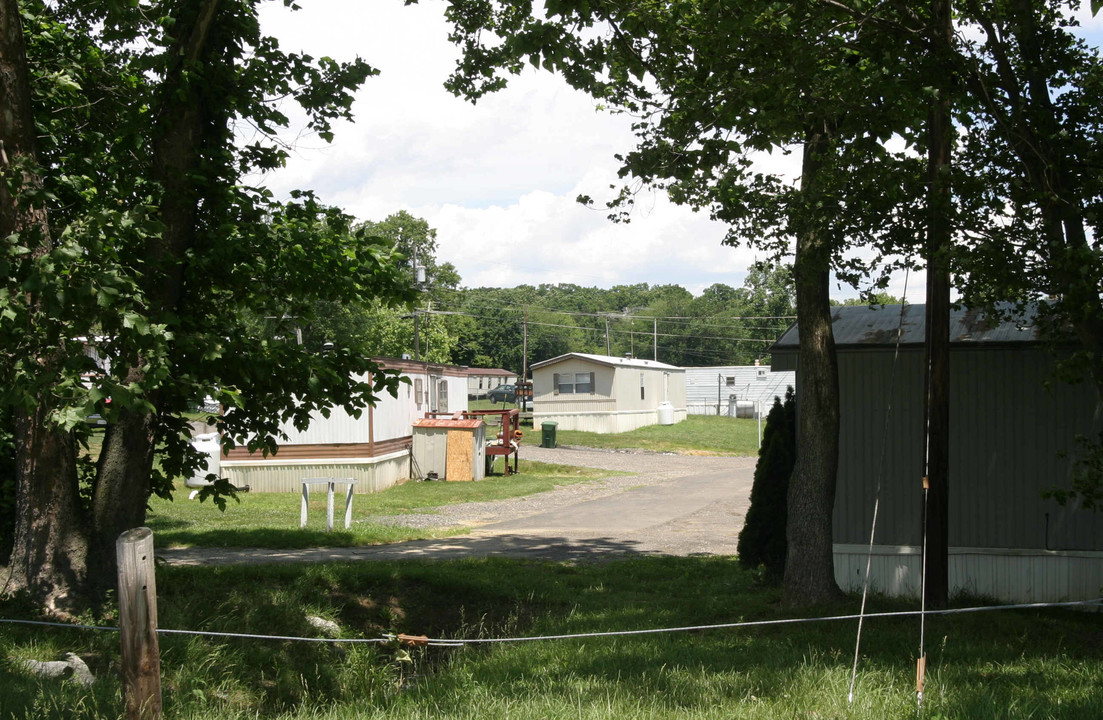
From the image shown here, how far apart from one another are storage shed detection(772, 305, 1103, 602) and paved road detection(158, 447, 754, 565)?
12.9 ft

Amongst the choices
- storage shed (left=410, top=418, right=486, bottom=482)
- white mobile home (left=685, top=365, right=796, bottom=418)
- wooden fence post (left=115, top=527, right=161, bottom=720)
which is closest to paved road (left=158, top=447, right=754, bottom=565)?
storage shed (left=410, top=418, right=486, bottom=482)

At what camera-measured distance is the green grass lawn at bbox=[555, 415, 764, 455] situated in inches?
1430

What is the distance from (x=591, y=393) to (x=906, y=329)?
30290mm

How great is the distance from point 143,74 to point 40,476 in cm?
355

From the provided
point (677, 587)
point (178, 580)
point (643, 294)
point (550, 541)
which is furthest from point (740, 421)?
point (643, 294)

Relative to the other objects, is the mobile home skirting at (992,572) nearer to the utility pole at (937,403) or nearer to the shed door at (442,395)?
the utility pole at (937,403)

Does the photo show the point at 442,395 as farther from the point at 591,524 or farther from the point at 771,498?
the point at 771,498

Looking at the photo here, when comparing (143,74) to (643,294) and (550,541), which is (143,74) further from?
(643,294)

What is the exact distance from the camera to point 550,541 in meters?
15.1

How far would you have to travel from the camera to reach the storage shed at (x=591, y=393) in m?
40.5

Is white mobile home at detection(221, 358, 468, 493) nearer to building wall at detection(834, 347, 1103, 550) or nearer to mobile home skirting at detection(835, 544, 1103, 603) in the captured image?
building wall at detection(834, 347, 1103, 550)

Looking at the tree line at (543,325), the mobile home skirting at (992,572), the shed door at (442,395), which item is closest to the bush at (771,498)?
the mobile home skirting at (992,572)

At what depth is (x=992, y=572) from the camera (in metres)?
10.2

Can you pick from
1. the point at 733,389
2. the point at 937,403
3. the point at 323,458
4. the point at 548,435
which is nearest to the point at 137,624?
the point at 937,403
